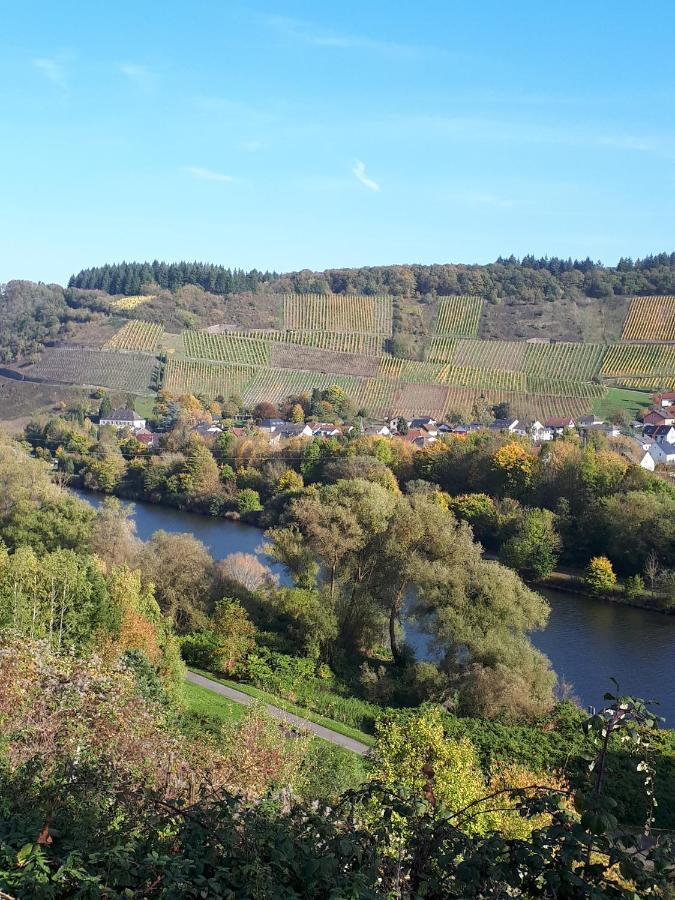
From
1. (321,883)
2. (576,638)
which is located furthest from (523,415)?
(321,883)

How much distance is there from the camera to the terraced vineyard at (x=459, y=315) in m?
88.7

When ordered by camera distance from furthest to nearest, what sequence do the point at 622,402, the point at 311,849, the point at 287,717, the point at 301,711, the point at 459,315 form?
the point at 459,315 < the point at 622,402 < the point at 301,711 < the point at 287,717 < the point at 311,849

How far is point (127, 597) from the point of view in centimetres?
1616

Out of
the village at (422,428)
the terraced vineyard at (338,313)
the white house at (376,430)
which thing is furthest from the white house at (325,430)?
the terraced vineyard at (338,313)

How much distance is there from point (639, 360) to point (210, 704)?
206 feet

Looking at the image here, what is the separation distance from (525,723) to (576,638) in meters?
8.14

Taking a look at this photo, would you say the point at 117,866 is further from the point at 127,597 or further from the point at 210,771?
the point at 127,597

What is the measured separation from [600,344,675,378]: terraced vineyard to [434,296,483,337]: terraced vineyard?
1808 centimetres

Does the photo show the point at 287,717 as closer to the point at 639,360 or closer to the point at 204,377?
the point at 204,377

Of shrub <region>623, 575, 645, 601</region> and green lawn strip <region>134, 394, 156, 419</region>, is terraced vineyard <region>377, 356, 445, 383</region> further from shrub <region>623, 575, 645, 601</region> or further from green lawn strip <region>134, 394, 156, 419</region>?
shrub <region>623, 575, 645, 601</region>

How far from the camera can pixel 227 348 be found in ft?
263

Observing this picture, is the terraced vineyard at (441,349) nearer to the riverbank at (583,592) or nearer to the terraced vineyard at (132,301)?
the terraced vineyard at (132,301)

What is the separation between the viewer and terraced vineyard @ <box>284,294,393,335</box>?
293ft

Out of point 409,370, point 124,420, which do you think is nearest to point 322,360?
point 409,370
